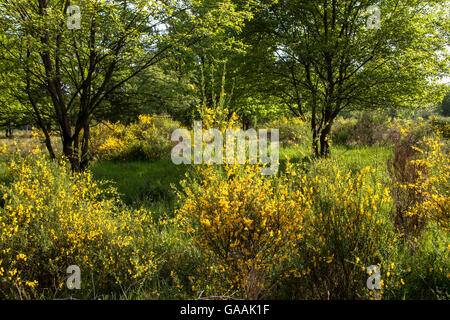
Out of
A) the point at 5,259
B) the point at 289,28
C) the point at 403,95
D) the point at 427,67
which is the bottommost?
the point at 5,259

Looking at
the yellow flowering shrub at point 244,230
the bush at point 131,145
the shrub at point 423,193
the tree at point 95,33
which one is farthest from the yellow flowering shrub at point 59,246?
the bush at point 131,145

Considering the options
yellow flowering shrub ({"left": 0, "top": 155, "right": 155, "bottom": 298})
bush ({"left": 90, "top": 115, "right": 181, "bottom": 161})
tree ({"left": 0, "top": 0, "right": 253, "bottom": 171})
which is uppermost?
tree ({"left": 0, "top": 0, "right": 253, "bottom": 171})

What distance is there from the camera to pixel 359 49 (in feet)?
21.6

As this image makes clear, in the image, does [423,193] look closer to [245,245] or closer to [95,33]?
[245,245]

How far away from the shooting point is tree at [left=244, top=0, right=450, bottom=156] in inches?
261

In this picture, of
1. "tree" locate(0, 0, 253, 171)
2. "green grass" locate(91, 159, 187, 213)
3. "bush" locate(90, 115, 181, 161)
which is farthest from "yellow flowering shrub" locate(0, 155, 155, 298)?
"bush" locate(90, 115, 181, 161)

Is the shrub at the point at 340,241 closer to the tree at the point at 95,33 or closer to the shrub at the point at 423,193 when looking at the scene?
the shrub at the point at 423,193

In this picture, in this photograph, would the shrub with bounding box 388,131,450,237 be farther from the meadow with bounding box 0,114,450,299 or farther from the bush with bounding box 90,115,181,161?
the bush with bounding box 90,115,181,161

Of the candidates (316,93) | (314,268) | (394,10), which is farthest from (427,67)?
(314,268)

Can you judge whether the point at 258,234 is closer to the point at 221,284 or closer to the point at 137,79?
the point at 221,284

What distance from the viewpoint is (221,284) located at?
2.42m
